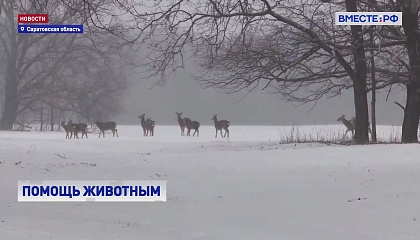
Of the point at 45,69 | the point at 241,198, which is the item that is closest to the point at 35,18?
Result: the point at 241,198

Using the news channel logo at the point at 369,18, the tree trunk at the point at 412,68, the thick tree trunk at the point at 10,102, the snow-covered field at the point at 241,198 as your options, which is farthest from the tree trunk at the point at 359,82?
the thick tree trunk at the point at 10,102

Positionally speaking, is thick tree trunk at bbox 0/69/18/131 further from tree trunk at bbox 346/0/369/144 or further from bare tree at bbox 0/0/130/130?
tree trunk at bbox 346/0/369/144

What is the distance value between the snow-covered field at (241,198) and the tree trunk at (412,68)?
5.08 m

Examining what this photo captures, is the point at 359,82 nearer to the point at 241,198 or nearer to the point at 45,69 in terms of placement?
the point at 241,198

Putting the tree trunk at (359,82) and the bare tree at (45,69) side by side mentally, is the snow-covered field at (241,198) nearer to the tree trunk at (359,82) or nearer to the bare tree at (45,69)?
the tree trunk at (359,82)

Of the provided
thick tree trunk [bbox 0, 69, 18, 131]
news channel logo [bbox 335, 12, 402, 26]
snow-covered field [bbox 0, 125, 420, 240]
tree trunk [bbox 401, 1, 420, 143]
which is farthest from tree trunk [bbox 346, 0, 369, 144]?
thick tree trunk [bbox 0, 69, 18, 131]

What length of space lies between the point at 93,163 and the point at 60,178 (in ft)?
7.91

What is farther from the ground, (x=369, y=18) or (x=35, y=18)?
(x=35, y=18)

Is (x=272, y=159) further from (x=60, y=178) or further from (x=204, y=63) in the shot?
(x=204, y=63)

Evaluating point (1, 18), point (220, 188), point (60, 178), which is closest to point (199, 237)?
point (220, 188)

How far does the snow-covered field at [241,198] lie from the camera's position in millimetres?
8555

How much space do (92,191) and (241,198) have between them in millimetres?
2639

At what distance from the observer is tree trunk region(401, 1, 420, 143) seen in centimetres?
1950

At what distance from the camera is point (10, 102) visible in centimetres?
4569
